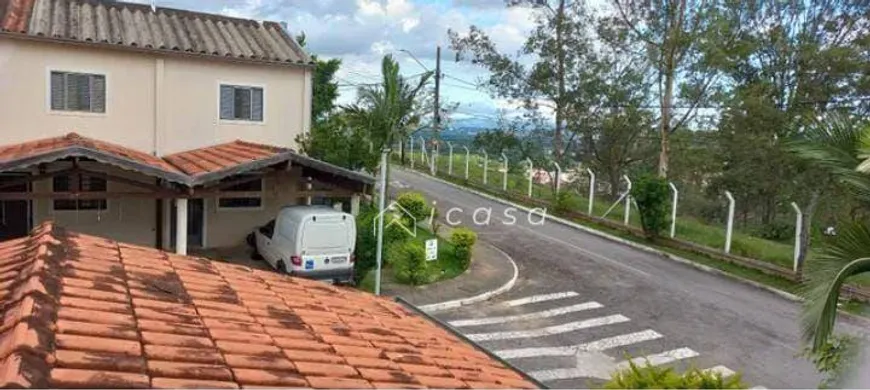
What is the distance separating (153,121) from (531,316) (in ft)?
35.8

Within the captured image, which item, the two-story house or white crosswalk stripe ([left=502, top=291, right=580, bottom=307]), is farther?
white crosswalk stripe ([left=502, top=291, right=580, bottom=307])

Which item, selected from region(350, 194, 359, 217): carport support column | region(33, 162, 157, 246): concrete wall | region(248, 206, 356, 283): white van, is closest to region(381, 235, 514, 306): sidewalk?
region(248, 206, 356, 283): white van

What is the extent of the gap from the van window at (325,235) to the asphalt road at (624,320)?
2.91m

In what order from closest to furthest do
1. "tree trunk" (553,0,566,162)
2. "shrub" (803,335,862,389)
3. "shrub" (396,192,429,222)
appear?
1. "shrub" (803,335,862,389)
2. "shrub" (396,192,429,222)
3. "tree trunk" (553,0,566,162)

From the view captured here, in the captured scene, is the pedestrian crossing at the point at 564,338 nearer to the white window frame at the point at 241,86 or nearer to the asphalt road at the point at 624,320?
the asphalt road at the point at 624,320

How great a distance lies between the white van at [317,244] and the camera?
15.6 metres

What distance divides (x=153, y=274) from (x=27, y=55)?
12.9m

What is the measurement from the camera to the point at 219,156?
16.8 meters

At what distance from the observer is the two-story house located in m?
15.6

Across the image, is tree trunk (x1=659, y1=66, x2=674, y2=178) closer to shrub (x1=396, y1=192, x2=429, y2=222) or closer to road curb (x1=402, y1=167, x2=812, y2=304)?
road curb (x1=402, y1=167, x2=812, y2=304)

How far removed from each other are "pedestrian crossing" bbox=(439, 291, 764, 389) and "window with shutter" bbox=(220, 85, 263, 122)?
809 centimetres

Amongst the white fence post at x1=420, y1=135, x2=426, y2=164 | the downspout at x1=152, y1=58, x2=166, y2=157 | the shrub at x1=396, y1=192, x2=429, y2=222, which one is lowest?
the shrub at x1=396, y1=192, x2=429, y2=222

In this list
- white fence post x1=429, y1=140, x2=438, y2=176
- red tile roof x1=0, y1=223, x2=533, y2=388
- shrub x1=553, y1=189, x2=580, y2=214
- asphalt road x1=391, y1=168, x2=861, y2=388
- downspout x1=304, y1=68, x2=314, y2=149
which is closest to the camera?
red tile roof x1=0, y1=223, x2=533, y2=388

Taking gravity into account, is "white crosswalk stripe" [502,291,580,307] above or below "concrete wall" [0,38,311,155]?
below
